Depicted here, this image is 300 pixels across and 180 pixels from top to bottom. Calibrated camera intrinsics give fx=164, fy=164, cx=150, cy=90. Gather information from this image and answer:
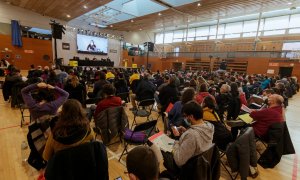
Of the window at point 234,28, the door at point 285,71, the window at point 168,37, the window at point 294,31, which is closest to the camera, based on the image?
the door at point 285,71

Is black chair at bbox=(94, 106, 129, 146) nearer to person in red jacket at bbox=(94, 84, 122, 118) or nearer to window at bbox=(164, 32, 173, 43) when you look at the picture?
person in red jacket at bbox=(94, 84, 122, 118)

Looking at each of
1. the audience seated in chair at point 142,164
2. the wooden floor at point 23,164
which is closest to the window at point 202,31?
the wooden floor at point 23,164

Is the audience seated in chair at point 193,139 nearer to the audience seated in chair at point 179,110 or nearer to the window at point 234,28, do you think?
the audience seated in chair at point 179,110

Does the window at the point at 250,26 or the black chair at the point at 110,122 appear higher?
the window at the point at 250,26

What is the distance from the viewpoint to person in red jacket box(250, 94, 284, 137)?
269 centimetres

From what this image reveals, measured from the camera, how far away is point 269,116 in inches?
107

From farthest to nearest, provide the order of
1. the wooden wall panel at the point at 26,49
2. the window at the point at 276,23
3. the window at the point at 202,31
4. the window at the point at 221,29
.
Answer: the window at the point at 202,31 → the window at the point at 221,29 → the window at the point at 276,23 → the wooden wall panel at the point at 26,49

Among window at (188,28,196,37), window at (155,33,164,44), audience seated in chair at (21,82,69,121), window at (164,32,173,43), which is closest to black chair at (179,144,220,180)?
audience seated in chair at (21,82,69,121)

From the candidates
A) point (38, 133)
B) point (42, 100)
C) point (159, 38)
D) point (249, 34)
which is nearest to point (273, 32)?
point (249, 34)

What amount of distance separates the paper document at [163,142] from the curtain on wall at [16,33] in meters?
15.2

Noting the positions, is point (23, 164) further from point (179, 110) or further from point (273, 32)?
point (273, 32)

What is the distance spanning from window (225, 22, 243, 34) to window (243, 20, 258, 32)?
0.42 meters

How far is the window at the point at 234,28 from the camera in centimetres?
1702

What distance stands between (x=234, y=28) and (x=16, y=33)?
2002 cm
